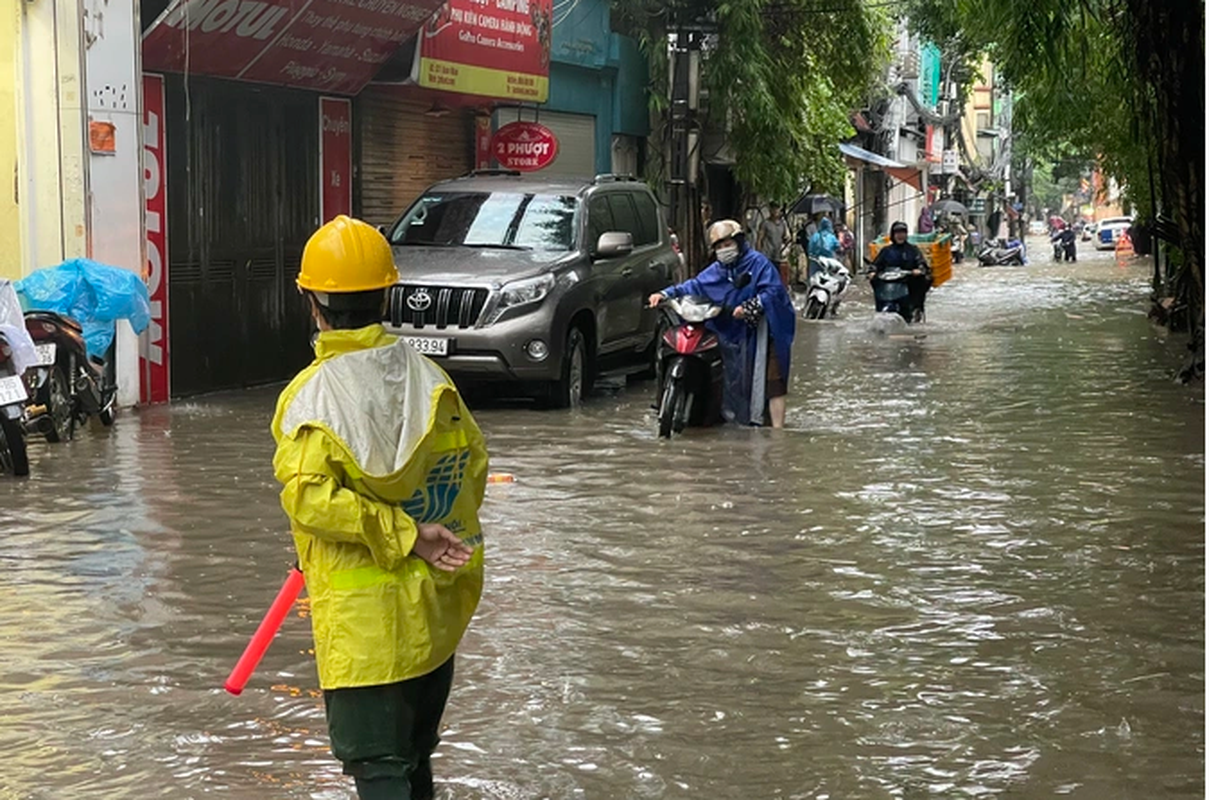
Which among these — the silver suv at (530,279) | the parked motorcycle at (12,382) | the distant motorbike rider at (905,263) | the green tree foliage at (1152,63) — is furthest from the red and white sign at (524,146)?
the parked motorcycle at (12,382)

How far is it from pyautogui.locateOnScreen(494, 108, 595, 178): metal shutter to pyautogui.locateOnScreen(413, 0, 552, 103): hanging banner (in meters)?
1.46

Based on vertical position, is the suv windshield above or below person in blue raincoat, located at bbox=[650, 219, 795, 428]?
above

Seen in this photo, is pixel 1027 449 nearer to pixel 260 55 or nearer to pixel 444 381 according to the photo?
pixel 260 55

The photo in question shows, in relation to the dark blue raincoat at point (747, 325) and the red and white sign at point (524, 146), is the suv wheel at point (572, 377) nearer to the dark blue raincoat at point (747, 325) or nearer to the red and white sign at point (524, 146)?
the dark blue raincoat at point (747, 325)

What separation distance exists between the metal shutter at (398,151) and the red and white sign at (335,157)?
1.23 feet

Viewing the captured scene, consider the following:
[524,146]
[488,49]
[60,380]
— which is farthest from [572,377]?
[524,146]

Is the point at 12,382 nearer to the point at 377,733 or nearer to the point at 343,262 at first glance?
the point at 343,262

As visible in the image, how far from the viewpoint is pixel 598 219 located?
56.0ft

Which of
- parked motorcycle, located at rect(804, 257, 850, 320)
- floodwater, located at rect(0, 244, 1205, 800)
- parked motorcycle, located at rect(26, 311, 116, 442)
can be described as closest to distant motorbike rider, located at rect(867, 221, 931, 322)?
parked motorcycle, located at rect(804, 257, 850, 320)

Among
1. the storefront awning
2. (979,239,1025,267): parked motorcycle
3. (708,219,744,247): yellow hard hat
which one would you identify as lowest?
(979,239,1025,267): parked motorcycle

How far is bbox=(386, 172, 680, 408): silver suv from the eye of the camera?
15320 millimetres

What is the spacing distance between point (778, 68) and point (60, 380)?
61.7 ft

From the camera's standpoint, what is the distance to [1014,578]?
862 cm

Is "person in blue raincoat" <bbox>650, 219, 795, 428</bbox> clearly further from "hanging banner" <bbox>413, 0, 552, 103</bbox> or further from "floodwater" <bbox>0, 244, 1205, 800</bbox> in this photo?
"hanging banner" <bbox>413, 0, 552, 103</bbox>
